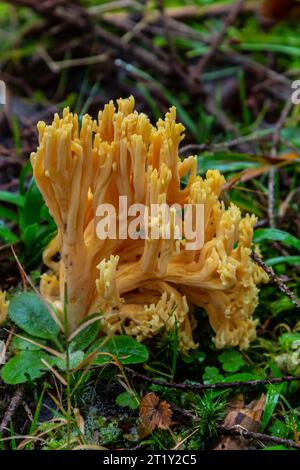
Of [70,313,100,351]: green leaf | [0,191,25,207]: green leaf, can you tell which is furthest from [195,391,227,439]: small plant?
[0,191,25,207]: green leaf

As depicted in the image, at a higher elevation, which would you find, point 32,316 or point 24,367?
point 32,316

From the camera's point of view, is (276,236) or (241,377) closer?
(241,377)

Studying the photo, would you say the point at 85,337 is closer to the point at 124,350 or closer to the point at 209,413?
the point at 124,350

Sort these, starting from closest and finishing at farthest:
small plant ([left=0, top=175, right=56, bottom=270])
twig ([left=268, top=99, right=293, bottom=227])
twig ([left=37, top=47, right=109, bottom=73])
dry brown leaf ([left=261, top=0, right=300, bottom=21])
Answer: small plant ([left=0, top=175, right=56, bottom=270]) < twig ([left=268, top=99, right=293, bottom=227]) < twig ([left=37, top=47, right=109, bottom=73]) < dry brown leaf ([left=261, top=0, right=300, bottom=21])

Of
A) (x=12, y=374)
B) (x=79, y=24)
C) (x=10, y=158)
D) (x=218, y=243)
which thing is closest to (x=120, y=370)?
(x=12, y=374)

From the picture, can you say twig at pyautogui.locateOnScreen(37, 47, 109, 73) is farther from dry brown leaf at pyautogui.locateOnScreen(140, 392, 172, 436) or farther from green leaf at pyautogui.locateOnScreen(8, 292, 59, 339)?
dry brown leaf at pyautogui.locateOnScreen(140, 392, 172, 436)

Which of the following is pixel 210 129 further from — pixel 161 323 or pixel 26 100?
pixel 161 323

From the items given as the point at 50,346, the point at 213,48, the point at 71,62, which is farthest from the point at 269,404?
the point at 71,62

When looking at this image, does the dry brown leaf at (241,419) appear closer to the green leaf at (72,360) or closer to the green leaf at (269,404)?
the green leaf at (269,404)
